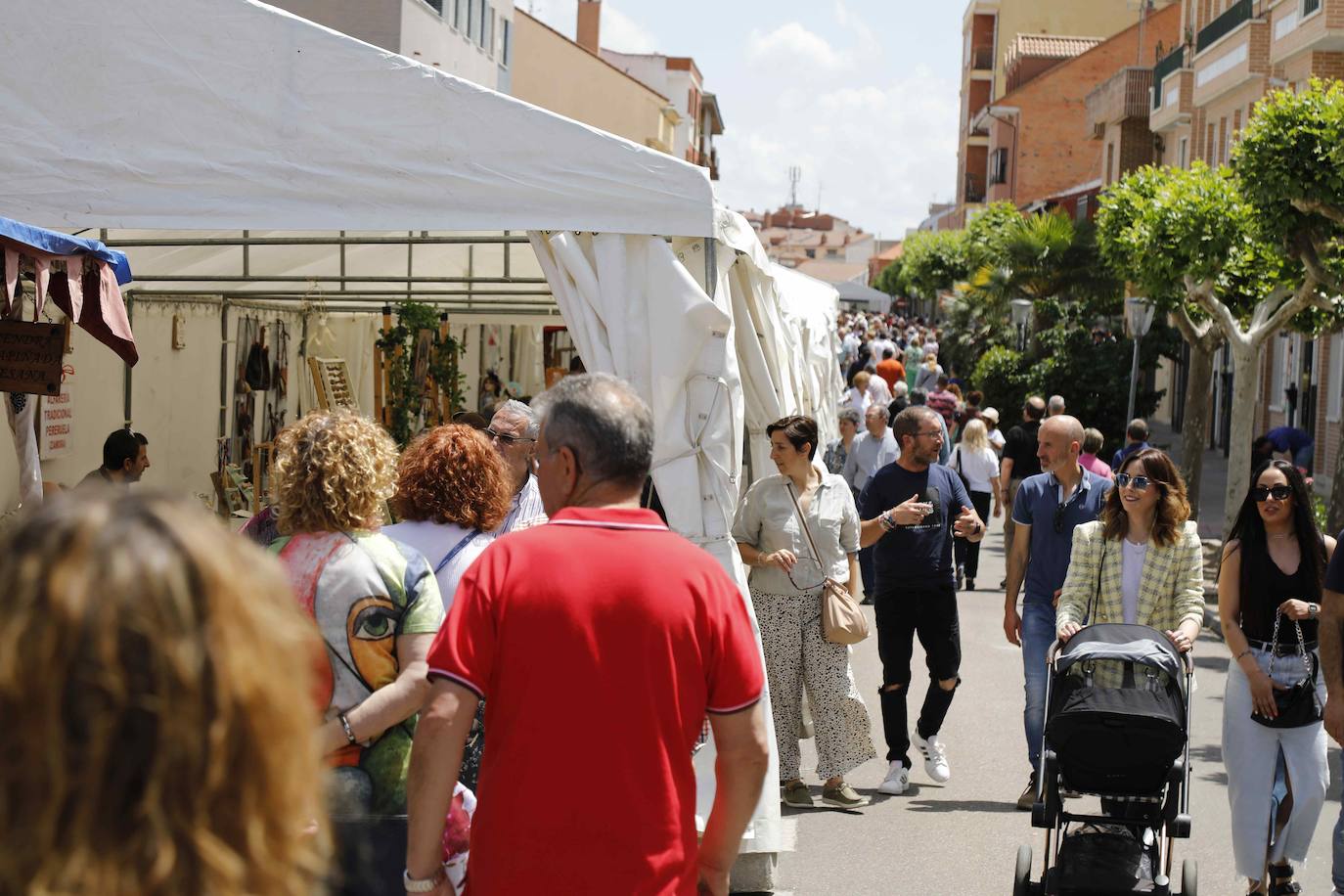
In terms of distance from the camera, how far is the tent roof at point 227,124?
5973mm

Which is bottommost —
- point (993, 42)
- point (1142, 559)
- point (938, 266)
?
point (1142, 559)

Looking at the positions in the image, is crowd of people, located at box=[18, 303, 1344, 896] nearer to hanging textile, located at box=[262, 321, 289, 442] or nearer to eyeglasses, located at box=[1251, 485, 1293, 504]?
eyeglasses, located at box=[1251, 485, 1293, 504]

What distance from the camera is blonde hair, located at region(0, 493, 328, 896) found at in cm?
136

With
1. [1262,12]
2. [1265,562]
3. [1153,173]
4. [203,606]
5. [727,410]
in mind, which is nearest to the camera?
[203,606]

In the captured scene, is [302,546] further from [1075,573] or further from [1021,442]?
[1021,442]

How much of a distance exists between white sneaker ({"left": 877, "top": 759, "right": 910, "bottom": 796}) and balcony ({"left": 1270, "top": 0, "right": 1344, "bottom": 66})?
19773 millimetres

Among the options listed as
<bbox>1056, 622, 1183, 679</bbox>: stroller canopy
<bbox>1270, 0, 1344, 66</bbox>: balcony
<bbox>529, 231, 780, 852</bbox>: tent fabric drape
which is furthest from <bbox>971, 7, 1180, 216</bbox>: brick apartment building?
<bbox>1056, 622, 1183, 679</bbox>: stroller canopy

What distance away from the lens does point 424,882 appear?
340 centimetres

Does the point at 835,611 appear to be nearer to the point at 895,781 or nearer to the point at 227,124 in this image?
the point at 895,781

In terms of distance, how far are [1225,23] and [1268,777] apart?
28.0m

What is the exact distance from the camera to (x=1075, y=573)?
259 inches

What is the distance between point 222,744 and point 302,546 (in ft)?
8.02

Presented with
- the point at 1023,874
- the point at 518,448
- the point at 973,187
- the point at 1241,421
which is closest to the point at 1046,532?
the point at 1023,874

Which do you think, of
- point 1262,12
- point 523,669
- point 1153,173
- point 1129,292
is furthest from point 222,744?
point 1129,292
